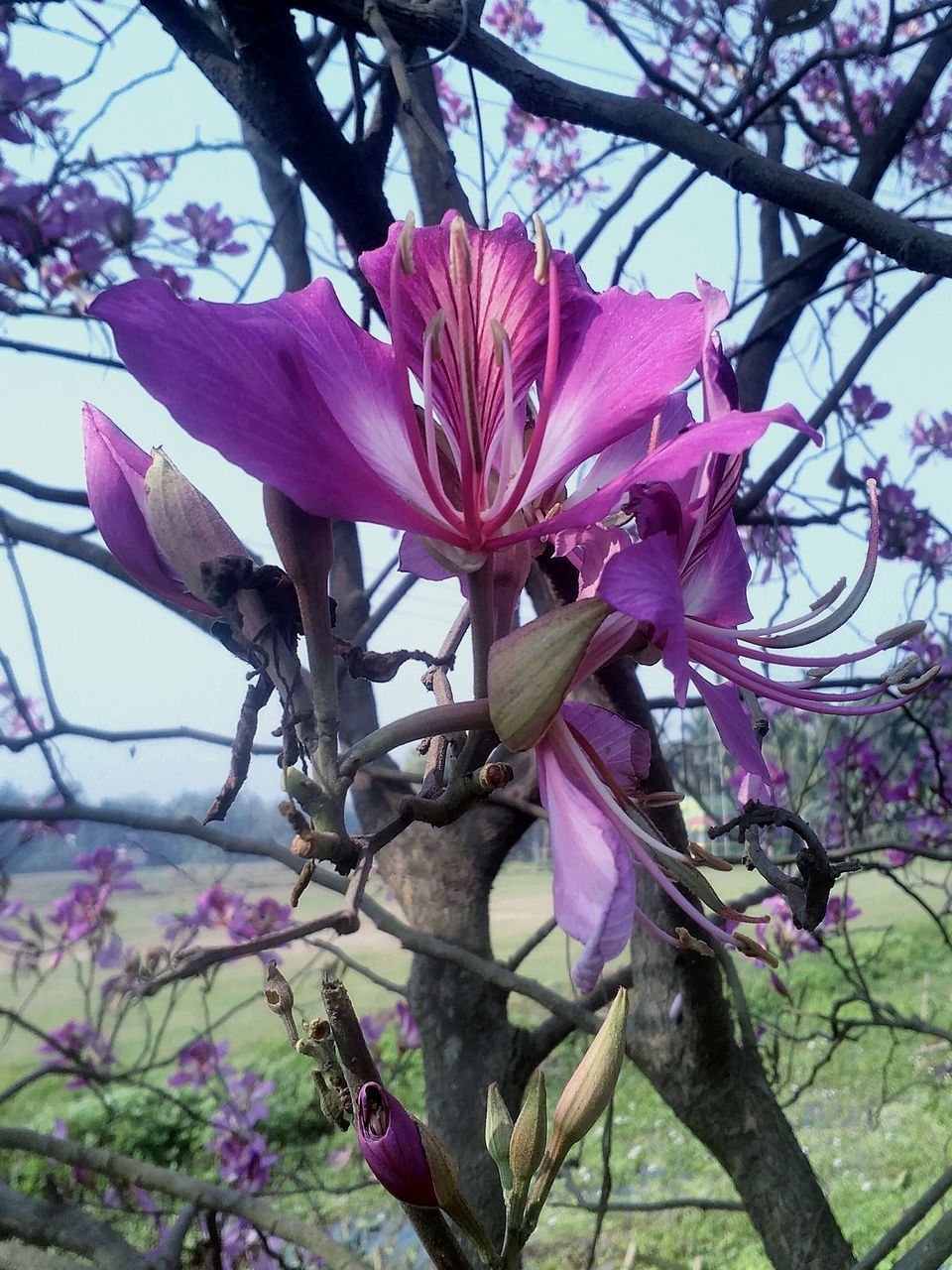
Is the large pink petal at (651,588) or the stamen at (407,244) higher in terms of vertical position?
the stamen at (407,244)

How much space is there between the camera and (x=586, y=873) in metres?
0.25

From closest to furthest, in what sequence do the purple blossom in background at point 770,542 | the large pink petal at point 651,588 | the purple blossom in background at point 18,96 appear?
the large pink petal at point 651,588 → the purple blossom in background at point 18,96 → the purple blossom in background at point 770,542

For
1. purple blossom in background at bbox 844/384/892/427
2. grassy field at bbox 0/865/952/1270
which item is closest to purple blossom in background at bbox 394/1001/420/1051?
grassy field at bbox 0/865/952/1270

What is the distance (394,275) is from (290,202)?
1.56 meters

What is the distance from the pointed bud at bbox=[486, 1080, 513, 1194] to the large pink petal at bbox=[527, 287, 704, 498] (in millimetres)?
224

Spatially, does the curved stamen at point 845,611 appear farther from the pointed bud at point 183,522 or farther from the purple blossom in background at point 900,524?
the purple blossom in background at point 900,524

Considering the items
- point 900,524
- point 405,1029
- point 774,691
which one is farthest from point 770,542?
point 774,691

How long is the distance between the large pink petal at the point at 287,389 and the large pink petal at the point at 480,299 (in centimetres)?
3

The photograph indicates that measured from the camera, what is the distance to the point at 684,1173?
2.66 m

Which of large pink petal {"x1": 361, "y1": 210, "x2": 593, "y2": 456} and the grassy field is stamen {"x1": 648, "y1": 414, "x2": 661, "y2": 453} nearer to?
large pink petal {"x1": 361, "y1": 210, "x2": 593, "y2": 456}

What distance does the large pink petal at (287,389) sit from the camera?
9.1 inches

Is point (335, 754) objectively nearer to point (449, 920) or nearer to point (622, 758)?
point (622, 758)

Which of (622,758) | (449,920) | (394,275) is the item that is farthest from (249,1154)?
(394,275)

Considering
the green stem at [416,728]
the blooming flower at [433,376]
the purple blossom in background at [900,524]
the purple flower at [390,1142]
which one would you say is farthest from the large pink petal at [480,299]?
the purple blossom in background at [900,524]
